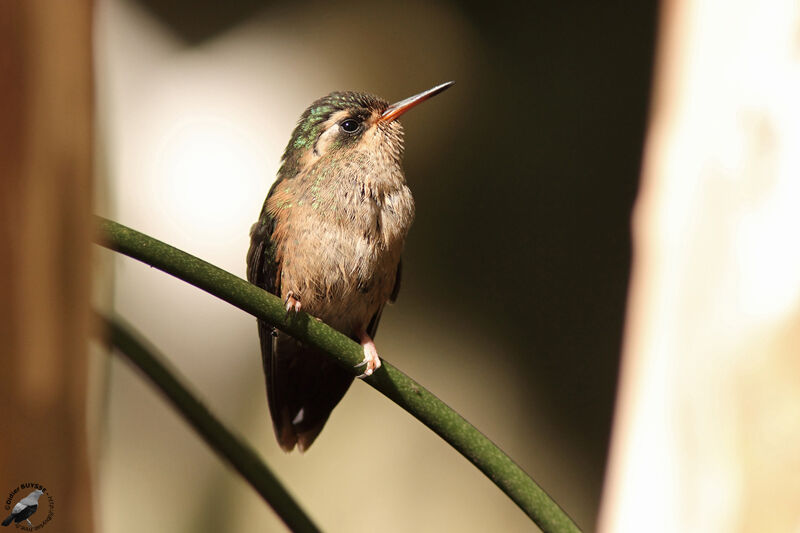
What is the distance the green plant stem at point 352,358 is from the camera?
0.72 meters

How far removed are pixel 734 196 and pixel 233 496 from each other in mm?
1034

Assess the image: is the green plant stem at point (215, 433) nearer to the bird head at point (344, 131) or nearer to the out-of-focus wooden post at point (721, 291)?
the bird head at point (344, 131)

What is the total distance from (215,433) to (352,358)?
0.54 ft

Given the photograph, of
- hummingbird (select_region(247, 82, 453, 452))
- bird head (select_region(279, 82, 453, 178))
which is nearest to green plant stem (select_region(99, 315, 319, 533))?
hummingbird (select_region(247, 82, 453, 452))

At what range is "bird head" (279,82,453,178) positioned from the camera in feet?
3.60

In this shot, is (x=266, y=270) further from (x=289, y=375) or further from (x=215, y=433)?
(x=215, y=433)

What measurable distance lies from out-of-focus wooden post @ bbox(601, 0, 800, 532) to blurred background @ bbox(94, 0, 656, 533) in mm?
591

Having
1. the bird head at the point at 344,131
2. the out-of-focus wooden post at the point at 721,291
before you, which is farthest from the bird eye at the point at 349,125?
the out-of-focus wooden post at the point at 721,291

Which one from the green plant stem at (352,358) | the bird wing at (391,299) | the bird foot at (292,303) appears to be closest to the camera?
the green plant stem at (352,358)

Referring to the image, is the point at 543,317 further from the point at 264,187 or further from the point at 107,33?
the point at 107,33

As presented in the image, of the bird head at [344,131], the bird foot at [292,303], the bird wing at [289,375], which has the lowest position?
the bird wing at [289,375]

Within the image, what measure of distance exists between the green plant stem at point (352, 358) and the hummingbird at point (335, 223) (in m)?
0.20

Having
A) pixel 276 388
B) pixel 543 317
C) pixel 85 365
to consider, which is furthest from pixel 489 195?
pixel 85 365

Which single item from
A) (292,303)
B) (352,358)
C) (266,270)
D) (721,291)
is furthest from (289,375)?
(721,291)
